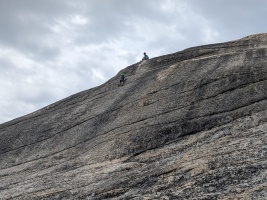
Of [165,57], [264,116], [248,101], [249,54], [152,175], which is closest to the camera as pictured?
[152,175]

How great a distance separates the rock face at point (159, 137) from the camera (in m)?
18.1

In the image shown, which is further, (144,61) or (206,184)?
(144,61)

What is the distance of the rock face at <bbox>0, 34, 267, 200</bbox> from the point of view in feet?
59.3

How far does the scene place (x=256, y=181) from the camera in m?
16.1

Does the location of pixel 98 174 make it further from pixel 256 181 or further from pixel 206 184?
pixel 256 181

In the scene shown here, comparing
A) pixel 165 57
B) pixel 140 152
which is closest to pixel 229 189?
pixel 140 152

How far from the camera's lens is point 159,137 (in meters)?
24.2

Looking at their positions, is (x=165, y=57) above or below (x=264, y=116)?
above

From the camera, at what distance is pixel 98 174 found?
22.6 m

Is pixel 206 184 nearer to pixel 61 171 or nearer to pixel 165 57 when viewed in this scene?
pixel 61 171

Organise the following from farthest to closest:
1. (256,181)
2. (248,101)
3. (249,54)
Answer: (249,54), (248,101), (256,181)

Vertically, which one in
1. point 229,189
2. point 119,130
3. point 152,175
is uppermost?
point 119,130

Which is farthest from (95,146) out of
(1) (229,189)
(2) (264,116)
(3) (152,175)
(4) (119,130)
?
(1) (229,189)

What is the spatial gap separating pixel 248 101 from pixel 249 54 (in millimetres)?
6186
